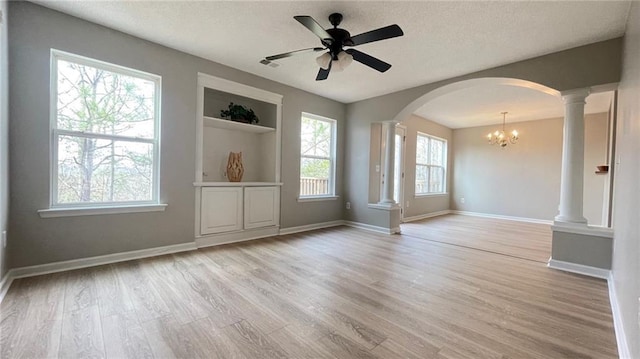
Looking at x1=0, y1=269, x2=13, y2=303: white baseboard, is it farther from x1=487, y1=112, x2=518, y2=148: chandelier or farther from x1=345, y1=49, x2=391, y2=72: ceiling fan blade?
x1=487, y1=112, x2=518, y2=148: chandelier

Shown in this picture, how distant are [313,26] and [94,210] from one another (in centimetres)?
292

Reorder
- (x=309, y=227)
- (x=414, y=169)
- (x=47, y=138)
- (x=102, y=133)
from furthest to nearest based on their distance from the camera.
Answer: (x=414, y=169) → (x=309, y=227) → (x=102, y=133) → (x=47, y=138)

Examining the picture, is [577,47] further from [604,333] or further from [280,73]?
[280,73]

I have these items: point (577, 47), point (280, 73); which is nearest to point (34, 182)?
point (280, 73)

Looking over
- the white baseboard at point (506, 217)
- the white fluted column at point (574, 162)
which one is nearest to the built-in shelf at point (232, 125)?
the white fluted column at point (574, 162)

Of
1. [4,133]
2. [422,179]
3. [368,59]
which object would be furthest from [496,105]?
[4,133]

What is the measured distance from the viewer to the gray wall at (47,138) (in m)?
2.49

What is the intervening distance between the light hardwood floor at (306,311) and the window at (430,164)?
3.99 meters

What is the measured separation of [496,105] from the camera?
5.46m

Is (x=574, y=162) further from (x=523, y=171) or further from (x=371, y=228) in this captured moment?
(x=523, y=171)

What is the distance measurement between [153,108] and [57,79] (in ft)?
2.80

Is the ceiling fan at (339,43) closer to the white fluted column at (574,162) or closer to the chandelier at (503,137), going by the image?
the white fluted column at (574,162)

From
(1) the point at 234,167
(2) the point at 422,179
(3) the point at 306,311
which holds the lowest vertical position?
(3) the point at 306,311

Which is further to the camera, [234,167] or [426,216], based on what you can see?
[426,216]
